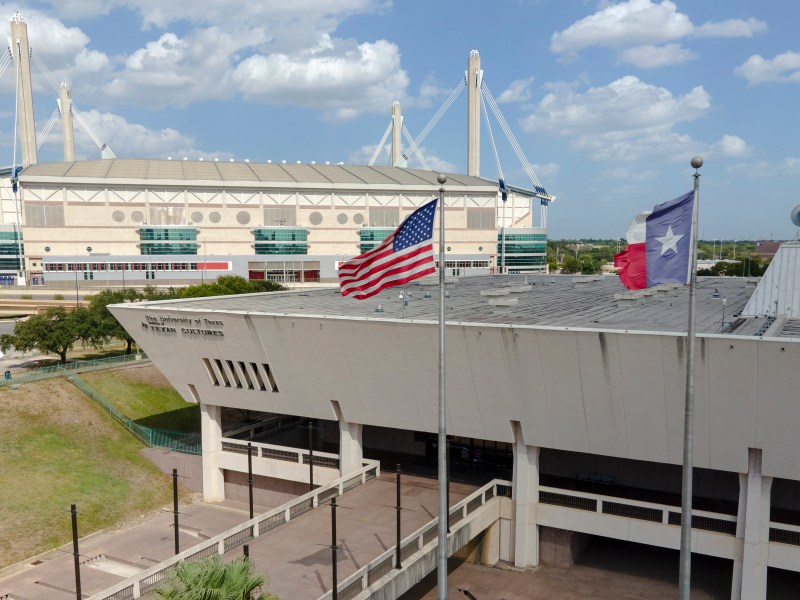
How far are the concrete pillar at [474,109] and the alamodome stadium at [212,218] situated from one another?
12992 millimetres

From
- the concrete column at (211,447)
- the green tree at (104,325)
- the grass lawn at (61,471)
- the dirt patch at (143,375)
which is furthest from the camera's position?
the green tree at (104,325)

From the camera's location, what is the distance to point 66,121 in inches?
5664

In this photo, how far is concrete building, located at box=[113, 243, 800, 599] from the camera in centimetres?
2239

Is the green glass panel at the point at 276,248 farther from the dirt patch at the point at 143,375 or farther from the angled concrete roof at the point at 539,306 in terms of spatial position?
the angled concrete roof at the point at 539,306

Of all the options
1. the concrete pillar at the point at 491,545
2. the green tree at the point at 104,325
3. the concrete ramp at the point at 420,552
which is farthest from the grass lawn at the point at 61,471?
the concrete pillar at the point at 491,545

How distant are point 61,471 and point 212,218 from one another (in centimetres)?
8396

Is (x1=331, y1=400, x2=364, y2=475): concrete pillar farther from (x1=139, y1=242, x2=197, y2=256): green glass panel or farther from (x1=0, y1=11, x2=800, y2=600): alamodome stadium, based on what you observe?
(x1=139, y1=242, x2=197, y2=256): green glass panel

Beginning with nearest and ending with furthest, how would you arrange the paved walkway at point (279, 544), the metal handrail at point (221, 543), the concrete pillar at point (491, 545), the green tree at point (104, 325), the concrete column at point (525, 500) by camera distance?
the metal handrail at point (221, 543) → the paved walkway at point (279, 544) → the concrete column at point (525, 500) → the concrete pillar at point (491, 545) → the green tree at point (104, 325)

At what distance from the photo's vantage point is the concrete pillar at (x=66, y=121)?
14262cm

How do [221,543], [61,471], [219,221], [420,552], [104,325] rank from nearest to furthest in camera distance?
[420,552], [221,543], [61,471], [104,325], [219,221]

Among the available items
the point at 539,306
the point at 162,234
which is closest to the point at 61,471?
the point at 539,306

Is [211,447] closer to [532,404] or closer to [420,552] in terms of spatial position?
[420,552]

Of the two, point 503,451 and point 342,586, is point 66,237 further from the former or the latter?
point 342,586

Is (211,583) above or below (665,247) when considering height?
below
